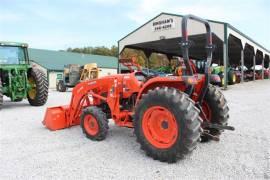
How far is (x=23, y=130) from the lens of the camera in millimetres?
6137

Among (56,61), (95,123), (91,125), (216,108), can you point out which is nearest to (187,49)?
(216,108)

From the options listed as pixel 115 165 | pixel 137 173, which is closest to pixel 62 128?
pixel 115 165

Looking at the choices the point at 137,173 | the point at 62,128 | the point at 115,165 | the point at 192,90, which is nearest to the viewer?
the point at 137,173

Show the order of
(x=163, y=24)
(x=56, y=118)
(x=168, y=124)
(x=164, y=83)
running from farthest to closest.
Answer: (x=163, y=24), (x=56, y=118), (x=164, y=83), (x=168, y=124)

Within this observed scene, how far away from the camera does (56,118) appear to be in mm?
5957

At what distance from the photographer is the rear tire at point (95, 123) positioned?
5.00 metres

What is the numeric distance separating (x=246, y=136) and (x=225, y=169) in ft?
5.80

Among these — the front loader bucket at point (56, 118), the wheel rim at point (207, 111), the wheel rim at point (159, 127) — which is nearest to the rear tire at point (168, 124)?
the wheel rim at point (159, 127)

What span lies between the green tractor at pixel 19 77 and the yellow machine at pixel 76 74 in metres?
8.41

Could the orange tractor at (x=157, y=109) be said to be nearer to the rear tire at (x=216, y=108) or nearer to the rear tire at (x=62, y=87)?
the rear tire at (x=216, y=108)

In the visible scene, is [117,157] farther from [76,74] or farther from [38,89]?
[76,74]

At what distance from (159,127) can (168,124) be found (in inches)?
6.4

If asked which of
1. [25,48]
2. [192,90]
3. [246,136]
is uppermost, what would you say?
[25,48]

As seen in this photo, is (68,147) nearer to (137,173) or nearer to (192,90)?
(137,173)
